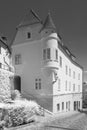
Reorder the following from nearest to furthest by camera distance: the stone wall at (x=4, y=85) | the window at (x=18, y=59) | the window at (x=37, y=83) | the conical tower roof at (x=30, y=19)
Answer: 1. the stone wall at (x=4, y=85)
2. the window at (x=37, y=83)
3. the conical tower roof at (x=30, y=19)
4. the window at (x=18, y=59)

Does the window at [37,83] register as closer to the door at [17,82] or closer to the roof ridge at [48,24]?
the door at [17,82]

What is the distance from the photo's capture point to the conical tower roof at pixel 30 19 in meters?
22.6

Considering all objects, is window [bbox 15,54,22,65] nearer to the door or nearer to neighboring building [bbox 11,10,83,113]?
neighboring building [bbox 11,10,83,113]

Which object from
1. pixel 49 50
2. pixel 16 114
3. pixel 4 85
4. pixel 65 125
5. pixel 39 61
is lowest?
pixel 65 125

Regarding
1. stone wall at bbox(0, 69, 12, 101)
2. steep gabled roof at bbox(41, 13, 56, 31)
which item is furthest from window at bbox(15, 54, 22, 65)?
steep gabled roof at bbox(41, 13, 56, 31)

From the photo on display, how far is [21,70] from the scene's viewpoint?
74.9ft

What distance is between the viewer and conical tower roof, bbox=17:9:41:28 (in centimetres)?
2255

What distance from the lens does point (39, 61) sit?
21.6 m

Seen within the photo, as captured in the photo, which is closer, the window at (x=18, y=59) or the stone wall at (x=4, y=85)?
the stone wall at (x=4, y=85)

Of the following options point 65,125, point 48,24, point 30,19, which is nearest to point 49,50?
point 48,24

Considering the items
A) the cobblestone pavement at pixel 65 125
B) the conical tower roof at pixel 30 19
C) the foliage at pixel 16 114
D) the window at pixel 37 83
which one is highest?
the conical tower roof at pixel 30 19

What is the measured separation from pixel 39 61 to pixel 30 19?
7876mm

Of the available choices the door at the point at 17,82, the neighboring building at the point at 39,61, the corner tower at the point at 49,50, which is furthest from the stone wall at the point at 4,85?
the corner tower at the point at 49,50

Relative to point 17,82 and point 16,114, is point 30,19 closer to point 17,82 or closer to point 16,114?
point 17,82
